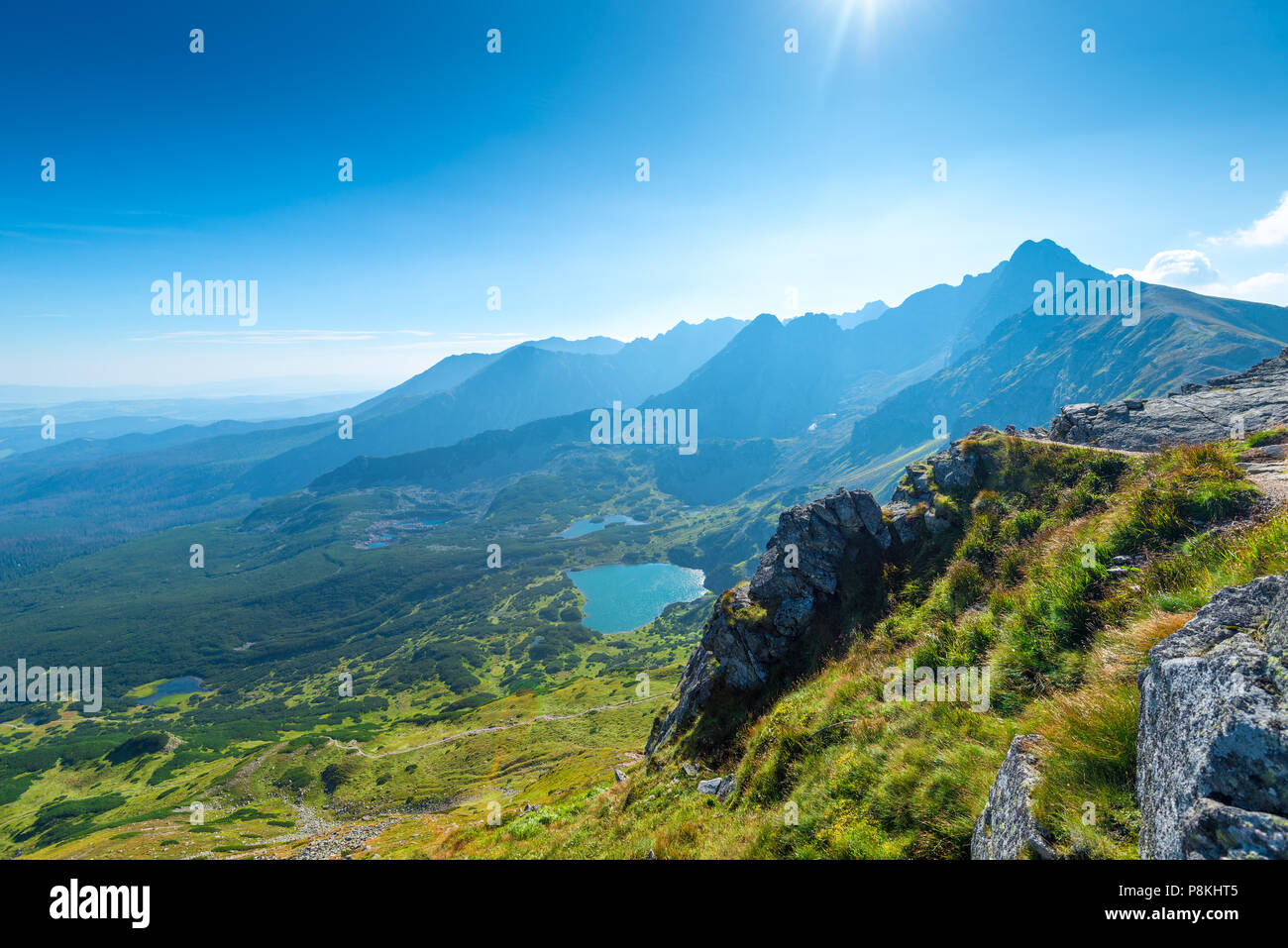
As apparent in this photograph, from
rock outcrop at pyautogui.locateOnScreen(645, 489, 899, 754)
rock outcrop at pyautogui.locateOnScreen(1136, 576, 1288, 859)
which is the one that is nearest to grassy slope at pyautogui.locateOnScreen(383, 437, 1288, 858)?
rock outcrop at pyautogui.locateOnScreen(1136, 576, 1288, 859)

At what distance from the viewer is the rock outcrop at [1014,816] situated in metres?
5.59

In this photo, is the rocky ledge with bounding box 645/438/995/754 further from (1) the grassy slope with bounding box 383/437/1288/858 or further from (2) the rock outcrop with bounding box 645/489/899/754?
(1) the grassy slope with bounding box 383/437/1288/858

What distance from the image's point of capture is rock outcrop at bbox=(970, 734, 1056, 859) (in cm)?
559

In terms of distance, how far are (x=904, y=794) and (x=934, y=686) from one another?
13.5ft

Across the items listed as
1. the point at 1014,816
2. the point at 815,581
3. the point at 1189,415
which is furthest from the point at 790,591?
the point at 1189,415

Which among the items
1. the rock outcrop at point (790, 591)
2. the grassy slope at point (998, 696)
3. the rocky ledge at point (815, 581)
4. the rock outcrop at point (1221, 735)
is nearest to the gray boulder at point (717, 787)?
the grassy slope at point (998, 696)

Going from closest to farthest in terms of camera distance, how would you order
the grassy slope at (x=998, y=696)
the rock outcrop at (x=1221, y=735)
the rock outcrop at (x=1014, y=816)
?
the rock outcrop at (x=1221, y=735), the rock outcrop at (x=1014, y=816), the grassy slope at (x=998, y=696)

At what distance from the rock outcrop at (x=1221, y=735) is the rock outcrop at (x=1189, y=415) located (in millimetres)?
17017

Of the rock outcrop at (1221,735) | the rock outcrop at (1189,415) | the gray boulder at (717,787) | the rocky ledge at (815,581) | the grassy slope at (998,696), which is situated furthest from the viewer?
the rocky ledge at (815,581)

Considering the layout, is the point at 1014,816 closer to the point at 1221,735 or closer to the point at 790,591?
the point at 1221,735

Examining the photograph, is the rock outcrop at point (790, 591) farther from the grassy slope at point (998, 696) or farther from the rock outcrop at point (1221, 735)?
the rock outcrop at point (1221, 735)
